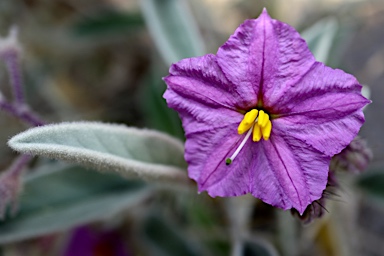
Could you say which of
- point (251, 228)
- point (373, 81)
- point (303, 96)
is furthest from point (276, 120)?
point (373, 81)

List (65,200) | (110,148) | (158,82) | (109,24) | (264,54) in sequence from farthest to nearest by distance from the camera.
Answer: (109,24)
(158,82)
(65,200)
(110,148)
(264,54)

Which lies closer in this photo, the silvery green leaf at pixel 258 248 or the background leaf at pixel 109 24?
the silvery green leaf at pixel 258 248

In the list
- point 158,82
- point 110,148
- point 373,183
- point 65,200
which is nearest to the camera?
point 110,148

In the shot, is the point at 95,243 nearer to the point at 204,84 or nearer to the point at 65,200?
the point at 65,200

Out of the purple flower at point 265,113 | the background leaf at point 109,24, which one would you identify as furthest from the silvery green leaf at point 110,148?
the background leaf at point 109,24

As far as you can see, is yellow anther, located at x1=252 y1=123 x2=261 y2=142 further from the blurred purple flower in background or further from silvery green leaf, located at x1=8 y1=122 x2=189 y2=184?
the blurred purple flower in background

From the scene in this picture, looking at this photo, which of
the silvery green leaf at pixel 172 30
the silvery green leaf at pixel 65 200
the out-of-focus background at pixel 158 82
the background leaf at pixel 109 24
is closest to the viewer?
the silvery green leaf at pixel 65 200

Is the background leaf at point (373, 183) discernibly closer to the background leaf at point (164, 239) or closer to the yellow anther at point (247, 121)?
the background leaf at point (164, 239)

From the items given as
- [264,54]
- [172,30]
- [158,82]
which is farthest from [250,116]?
[158,82]
